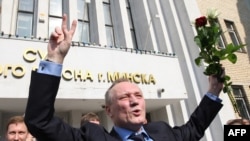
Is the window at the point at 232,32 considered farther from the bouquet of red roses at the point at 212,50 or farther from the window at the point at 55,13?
the bouquet of red roses at the point at 212,50

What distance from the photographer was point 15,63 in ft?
17.7

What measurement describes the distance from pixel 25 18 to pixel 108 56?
2.96 meters

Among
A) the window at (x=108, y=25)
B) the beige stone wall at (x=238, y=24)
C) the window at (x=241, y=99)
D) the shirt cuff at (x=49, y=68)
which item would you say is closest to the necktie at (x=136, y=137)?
the shirt cuff at (x=49, y=68)

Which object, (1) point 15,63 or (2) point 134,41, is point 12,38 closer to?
(1) point 15,63

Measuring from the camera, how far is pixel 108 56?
6523mm

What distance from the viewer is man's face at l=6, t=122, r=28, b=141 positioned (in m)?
2.80

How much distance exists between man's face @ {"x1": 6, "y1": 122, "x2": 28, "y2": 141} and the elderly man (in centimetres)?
144

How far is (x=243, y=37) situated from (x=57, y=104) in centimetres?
784

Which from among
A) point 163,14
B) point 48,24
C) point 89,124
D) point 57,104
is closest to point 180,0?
point 163,14

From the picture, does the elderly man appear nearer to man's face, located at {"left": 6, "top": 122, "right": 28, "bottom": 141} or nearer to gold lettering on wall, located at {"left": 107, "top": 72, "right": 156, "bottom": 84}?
man's face, located at {"left": 6, "top": 122, "right": 28, "bottom": 141}

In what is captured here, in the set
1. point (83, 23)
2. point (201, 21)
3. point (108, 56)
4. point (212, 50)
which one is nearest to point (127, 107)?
point (212, 50)

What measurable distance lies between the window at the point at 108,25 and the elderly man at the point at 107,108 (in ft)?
21.5

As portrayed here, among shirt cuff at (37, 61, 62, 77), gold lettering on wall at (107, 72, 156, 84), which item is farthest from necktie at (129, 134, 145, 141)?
gold lettering on wall at (107, 72, 156, 84)

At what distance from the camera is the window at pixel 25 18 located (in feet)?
23.8
